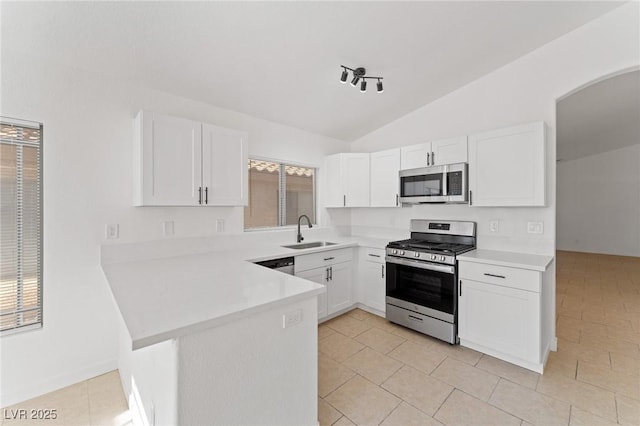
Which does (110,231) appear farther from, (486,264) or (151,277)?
(486,264)

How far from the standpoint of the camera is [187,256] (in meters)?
2.61

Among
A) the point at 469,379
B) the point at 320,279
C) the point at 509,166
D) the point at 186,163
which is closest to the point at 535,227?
the point at 509,166

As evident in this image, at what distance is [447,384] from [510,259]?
121 centimetres

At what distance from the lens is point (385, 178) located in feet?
12.0

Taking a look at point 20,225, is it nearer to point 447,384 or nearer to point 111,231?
point 111,231

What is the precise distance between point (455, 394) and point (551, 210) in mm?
1916

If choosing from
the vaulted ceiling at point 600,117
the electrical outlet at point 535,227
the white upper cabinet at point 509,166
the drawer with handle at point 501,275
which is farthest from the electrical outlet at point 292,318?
the vaulted ceiling at point 600,117

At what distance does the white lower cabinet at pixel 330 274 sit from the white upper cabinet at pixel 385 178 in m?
0.80

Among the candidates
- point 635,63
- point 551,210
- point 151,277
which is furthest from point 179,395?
point 635,63

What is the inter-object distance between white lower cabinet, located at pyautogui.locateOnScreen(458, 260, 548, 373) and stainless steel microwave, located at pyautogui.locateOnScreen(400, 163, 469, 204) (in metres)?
0.76

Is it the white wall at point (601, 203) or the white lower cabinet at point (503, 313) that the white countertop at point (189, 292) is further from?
the white wall at point (601, 203)

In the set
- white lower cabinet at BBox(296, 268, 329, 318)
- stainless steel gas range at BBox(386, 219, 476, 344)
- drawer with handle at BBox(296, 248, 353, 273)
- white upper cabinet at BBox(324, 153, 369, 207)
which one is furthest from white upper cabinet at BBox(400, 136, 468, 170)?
white lower cabinet at BBox(296, 268, 329, 318)

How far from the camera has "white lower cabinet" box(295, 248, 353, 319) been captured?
3.02 meters

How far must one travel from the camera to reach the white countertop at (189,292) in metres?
1.11
